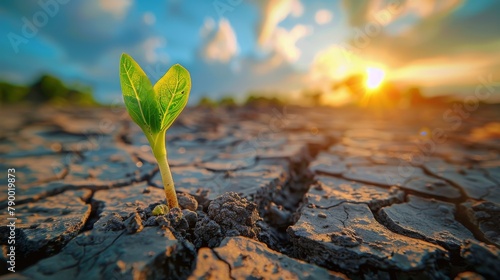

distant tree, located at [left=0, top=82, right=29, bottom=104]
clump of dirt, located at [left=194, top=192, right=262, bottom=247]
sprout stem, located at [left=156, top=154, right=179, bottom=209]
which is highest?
distant tree, located at [left=0, top=82, right=29, bottom=104]

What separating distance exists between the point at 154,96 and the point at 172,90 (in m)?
0.07

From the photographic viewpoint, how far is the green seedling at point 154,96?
86cm

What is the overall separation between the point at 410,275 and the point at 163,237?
2.84ft

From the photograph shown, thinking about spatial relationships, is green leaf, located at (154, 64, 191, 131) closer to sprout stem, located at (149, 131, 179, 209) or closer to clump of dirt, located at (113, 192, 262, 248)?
sprout stem, located at (149, 131, 179, 209)

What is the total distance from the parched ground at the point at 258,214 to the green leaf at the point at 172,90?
430mm

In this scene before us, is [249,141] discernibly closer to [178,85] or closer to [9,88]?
[178,85]

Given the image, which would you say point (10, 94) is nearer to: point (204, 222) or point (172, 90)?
point (172, 90)

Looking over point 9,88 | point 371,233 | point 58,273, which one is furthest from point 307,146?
point 9,88

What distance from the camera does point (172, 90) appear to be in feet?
2.97

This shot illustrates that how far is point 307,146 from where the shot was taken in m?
2.50

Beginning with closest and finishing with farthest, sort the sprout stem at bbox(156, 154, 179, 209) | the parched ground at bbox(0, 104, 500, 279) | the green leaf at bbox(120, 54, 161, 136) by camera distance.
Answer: the parched ground at bbox(0, 104, 500, 279) < the green leaf at bbox(120, 54, 161, 136) < the sprout stem at bbox(156, 154, 179, 209)

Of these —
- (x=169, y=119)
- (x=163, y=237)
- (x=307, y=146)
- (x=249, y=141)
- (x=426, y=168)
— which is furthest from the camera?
(x=249, y=141)

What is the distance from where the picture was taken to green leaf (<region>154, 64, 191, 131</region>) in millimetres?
888

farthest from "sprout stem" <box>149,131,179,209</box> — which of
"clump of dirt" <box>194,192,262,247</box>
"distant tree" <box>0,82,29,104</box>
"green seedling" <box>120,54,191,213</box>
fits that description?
"distant tree" <box>0,82,29,104</box>
